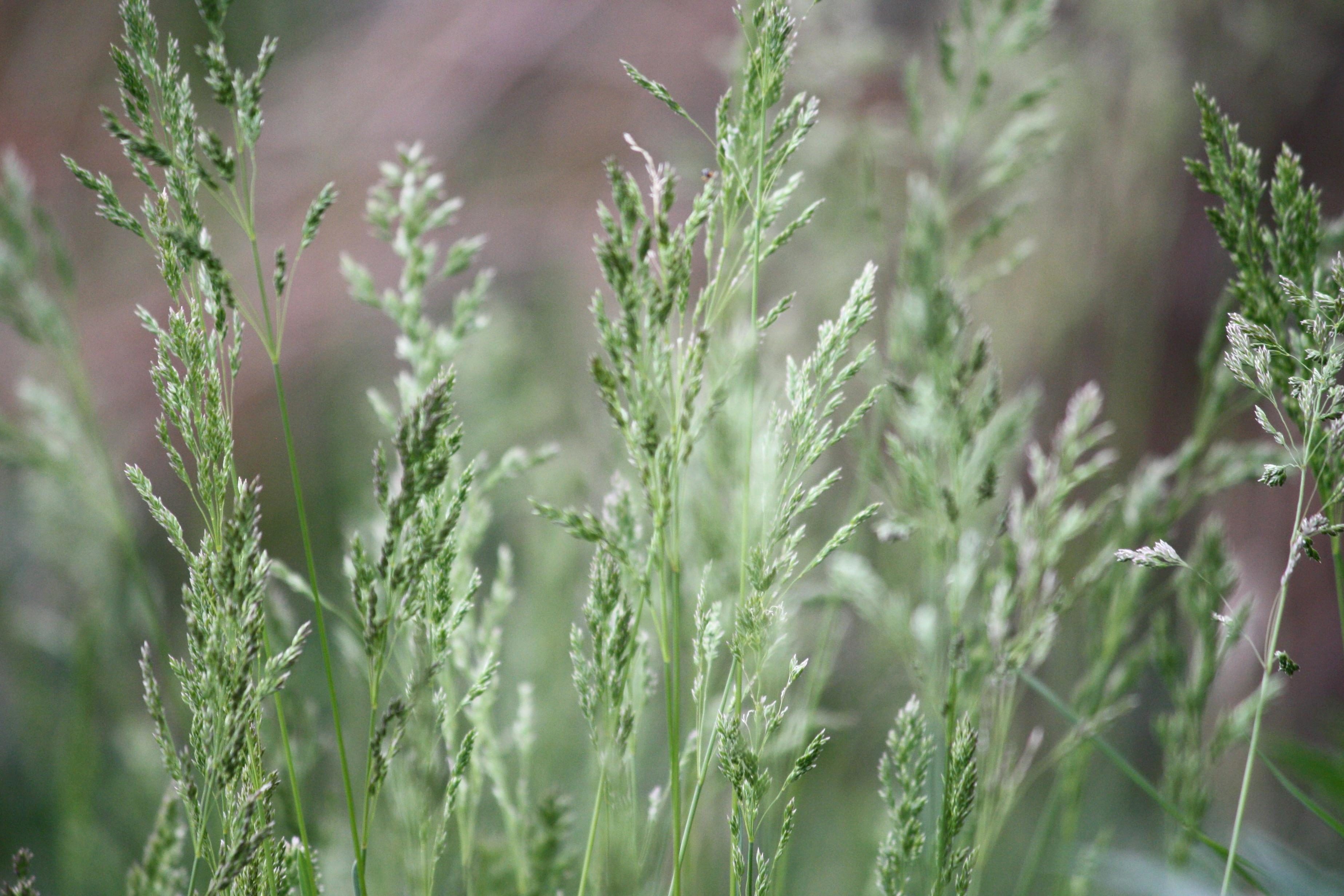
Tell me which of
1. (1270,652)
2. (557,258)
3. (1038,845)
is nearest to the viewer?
(1270,652)

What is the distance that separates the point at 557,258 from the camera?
263 centimetres

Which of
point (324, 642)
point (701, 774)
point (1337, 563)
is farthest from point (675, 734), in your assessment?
point (1337, 563)

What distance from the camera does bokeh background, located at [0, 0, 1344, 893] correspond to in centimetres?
113

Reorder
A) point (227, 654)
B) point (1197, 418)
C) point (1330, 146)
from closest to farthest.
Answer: point (227, 654) < point (1197, 418) < point (1330, 146)

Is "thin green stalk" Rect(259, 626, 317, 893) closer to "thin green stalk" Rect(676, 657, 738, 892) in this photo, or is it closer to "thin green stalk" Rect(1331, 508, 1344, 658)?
"thin green stalk" Rect(676, 657, 738, 892)

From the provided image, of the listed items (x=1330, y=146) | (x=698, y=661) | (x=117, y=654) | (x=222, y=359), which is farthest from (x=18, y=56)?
(x=1330, y=146)

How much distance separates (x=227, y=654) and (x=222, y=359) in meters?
0.13

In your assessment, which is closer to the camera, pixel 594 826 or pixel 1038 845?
pixel 594 826

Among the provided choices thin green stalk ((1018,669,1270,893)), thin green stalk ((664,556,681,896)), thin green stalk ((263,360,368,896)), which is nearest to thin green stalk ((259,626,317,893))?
thin green stalk ((263,360,368,896))

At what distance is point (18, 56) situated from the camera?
8.19 feet

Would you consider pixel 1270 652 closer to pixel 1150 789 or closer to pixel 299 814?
pixel 1150 789

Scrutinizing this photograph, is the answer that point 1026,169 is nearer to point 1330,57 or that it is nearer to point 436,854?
point 436,854

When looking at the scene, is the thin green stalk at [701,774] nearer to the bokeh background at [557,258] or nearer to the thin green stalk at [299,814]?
the thin green stalk at [299,814]

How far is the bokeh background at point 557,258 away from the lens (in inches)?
44.6
